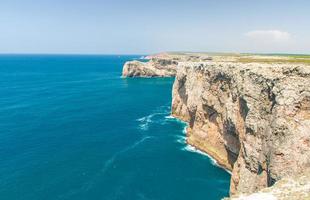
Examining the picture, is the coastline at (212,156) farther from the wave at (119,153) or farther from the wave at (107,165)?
the wave at (107,165)

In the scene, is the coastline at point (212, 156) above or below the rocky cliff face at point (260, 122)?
below

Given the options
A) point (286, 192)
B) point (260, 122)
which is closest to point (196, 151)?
point (260, 122)

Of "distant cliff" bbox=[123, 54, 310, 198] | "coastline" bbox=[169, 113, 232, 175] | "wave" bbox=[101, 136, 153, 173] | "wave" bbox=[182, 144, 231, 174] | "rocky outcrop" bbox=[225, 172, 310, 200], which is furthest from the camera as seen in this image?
"wave" bbox=[182, 144, 231, 174]

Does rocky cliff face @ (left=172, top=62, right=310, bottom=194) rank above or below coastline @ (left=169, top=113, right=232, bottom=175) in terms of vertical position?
above

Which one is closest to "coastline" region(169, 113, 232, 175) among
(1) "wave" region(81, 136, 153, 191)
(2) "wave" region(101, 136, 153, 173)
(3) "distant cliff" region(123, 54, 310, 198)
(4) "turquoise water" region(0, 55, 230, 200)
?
(3) "distant cliff" region(123, 54, 310, 198)

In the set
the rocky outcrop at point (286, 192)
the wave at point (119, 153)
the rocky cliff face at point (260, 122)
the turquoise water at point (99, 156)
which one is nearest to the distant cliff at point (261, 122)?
the rocky cliff face at point (260, 122)

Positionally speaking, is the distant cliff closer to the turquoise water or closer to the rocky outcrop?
the rocky outcrop

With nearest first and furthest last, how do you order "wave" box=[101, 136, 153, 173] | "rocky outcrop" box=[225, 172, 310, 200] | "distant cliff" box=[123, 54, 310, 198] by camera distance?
"rocky outcrop" box=[225, 172, 310, 200] < "distant cliff" box=[123, 54, 310, 198] < "wave" box=[101, 136, 153, 173]
